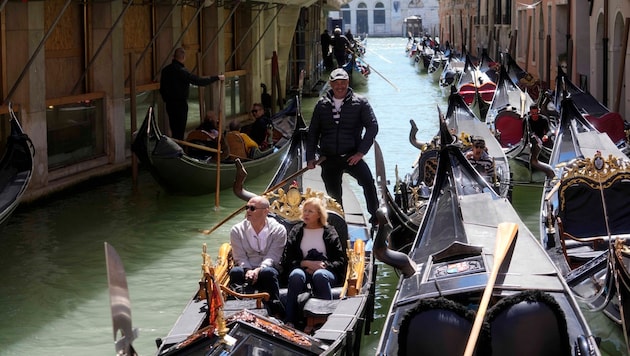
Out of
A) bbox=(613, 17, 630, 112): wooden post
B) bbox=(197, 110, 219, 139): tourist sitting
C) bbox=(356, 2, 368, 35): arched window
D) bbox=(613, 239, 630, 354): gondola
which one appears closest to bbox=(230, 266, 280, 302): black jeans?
bbox=(613, 239, 630, 354): gondola

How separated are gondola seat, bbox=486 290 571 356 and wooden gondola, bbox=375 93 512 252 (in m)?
1.46

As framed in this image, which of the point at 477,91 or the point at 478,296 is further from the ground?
the point at 477,91

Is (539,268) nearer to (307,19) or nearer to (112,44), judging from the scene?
(112,44)

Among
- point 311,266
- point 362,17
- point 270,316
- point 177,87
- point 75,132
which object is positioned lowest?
point 270,316

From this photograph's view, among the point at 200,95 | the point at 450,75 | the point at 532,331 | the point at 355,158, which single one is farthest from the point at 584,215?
the point at 450,75

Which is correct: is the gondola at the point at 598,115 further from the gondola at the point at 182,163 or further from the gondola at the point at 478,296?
the gondola at the point at 478,296

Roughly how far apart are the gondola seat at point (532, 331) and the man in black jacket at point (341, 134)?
1.66m

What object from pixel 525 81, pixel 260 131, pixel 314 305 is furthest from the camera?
pixel 525 81

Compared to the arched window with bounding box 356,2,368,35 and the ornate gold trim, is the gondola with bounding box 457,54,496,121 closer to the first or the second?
the ornate gold trim

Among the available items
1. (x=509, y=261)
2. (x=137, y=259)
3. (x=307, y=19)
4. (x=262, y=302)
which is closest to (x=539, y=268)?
(x=509, y=261)

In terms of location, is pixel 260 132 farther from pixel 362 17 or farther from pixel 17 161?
pixel 362 17

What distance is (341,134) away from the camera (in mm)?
4148

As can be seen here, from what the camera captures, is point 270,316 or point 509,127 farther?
point 509,127

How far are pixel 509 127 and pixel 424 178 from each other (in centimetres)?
205
